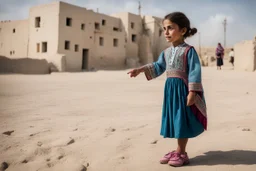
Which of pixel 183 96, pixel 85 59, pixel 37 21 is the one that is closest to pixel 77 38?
pixel 85 59

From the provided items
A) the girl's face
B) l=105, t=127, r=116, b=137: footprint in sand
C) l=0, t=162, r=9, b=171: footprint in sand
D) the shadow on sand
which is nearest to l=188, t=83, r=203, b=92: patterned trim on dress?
the girl's face

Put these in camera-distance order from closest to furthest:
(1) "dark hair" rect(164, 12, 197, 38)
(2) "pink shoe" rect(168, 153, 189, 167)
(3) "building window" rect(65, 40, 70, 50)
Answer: (2) "pink shoe" rect(168, 153, 189, 167) → (1) "dark hair" rect(164, 12, 197, 38) → (3) "building window" rect(65, 40, 70, 50)

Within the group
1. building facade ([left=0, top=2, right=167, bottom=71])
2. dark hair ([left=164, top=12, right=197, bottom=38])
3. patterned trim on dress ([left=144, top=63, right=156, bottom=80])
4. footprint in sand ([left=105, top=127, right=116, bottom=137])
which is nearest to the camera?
dark hair ([left=164, top=12, right=197, bottom=38])

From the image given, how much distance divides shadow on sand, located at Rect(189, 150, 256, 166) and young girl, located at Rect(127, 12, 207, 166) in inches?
5.5

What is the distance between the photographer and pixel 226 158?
7.23 feet

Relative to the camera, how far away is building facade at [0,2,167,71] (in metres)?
22.5

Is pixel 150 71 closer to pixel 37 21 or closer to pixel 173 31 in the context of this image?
pixel 173 31

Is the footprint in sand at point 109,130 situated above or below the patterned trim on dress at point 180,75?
below

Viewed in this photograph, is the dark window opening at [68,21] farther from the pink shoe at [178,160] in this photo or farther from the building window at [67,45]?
the pink shoe at [178,160]

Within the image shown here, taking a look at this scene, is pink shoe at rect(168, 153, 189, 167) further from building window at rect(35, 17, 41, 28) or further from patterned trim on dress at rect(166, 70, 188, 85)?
building window at rect(35, 17, 41, 28)

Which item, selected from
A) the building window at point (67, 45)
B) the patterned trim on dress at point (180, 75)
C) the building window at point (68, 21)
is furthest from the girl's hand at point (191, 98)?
the building window at point (68, 21)

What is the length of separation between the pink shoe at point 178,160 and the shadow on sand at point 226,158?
69 mm

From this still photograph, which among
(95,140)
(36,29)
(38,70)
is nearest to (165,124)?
(95,140)

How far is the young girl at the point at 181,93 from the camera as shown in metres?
2.16
